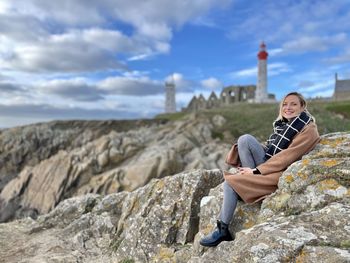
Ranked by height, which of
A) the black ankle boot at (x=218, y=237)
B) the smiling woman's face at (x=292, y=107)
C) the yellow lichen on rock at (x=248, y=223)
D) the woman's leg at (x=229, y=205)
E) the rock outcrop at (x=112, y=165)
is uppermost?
the smiling woman's face at (x=292, y=107)

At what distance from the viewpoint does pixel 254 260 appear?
230 inches

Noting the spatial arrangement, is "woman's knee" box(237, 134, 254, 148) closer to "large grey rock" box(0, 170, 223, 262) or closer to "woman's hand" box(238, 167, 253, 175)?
"woman's hand" box(238, 167, 253, 175)

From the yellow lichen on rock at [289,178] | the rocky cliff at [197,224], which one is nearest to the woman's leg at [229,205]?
the rocky cliff at [197,224]

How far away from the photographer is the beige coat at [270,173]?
25.6ft

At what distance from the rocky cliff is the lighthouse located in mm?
87006

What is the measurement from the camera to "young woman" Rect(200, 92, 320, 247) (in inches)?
305

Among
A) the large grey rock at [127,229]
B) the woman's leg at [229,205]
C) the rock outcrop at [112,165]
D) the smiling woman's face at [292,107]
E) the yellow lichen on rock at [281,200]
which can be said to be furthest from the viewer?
the rock outcrop at [112,165]

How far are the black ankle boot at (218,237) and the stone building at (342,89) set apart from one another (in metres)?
84.9

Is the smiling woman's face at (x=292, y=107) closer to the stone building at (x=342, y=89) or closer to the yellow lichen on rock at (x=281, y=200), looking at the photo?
the yellow lichen on rock at (x=281, y=200)

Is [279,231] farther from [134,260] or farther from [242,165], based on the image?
[134,260]

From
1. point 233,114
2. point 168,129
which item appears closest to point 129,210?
point 168,129

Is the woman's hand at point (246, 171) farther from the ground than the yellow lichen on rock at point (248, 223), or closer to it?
farther from the ground

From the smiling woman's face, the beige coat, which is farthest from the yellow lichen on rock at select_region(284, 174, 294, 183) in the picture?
the smiling woman's face

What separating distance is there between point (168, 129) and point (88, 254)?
4202 cm
